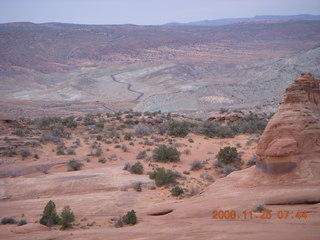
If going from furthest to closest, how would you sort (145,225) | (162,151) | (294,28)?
(294,28), (162,151), (145,225)

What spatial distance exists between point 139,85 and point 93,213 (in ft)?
189

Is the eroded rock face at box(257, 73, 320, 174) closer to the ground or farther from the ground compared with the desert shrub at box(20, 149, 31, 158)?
farther from the ground

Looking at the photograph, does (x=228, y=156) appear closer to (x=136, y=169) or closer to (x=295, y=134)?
(x=136, y=169)

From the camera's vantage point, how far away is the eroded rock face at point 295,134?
817 centimetres

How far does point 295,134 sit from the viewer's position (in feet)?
27.7

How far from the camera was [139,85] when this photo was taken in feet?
217

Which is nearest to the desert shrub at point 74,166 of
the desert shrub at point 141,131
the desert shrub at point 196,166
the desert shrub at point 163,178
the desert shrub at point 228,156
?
the desert shrub at point 163,178

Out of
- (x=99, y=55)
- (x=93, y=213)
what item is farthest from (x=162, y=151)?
(x=99, y=55)

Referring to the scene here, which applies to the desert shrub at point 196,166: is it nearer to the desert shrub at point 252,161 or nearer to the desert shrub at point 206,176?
→ the desert shrub at point 206,176

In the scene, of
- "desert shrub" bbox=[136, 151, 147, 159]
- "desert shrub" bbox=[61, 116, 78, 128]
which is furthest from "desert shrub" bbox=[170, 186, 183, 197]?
"desert shrub" bbox=[61, 116, 78, 128]

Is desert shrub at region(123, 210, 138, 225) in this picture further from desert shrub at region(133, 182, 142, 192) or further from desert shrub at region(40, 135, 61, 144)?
desert shrub at region(40, 135, 61, 144)

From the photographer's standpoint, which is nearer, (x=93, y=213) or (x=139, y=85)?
(x=93, y=213)

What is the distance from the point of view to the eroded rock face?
8172 mm

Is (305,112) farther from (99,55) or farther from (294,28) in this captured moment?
(294,28)
